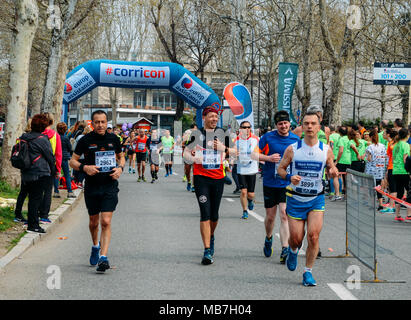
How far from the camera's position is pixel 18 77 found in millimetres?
15109

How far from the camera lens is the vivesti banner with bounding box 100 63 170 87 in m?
→ 20.9

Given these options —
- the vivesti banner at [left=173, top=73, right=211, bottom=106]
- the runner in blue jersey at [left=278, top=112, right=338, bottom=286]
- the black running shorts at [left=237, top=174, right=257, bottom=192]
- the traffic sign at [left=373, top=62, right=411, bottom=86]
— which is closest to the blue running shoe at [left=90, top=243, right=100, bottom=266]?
the runner in blue jersey at [left=278, top=112, right=338, bottom=286]

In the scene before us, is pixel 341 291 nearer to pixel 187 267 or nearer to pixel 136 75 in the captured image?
pixel 187 267

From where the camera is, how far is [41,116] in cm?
1020

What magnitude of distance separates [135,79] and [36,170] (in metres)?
11.4

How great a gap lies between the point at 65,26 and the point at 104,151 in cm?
1156

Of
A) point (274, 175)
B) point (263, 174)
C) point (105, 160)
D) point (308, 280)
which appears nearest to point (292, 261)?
point (308, 280)

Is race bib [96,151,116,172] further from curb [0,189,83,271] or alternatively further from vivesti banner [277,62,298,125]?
vivesti banner [277,62,298,125]

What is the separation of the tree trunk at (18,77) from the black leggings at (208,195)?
8.18m

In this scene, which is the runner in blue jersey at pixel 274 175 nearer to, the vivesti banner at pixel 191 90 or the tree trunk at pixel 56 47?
the tree trunk at pixel 56 47

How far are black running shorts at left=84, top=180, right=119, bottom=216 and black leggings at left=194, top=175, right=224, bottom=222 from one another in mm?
1165

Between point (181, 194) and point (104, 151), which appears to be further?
point (181, 194)

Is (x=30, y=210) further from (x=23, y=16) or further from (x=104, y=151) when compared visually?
(x=23, y=16)

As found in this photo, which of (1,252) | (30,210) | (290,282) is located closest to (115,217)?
(30,210)
